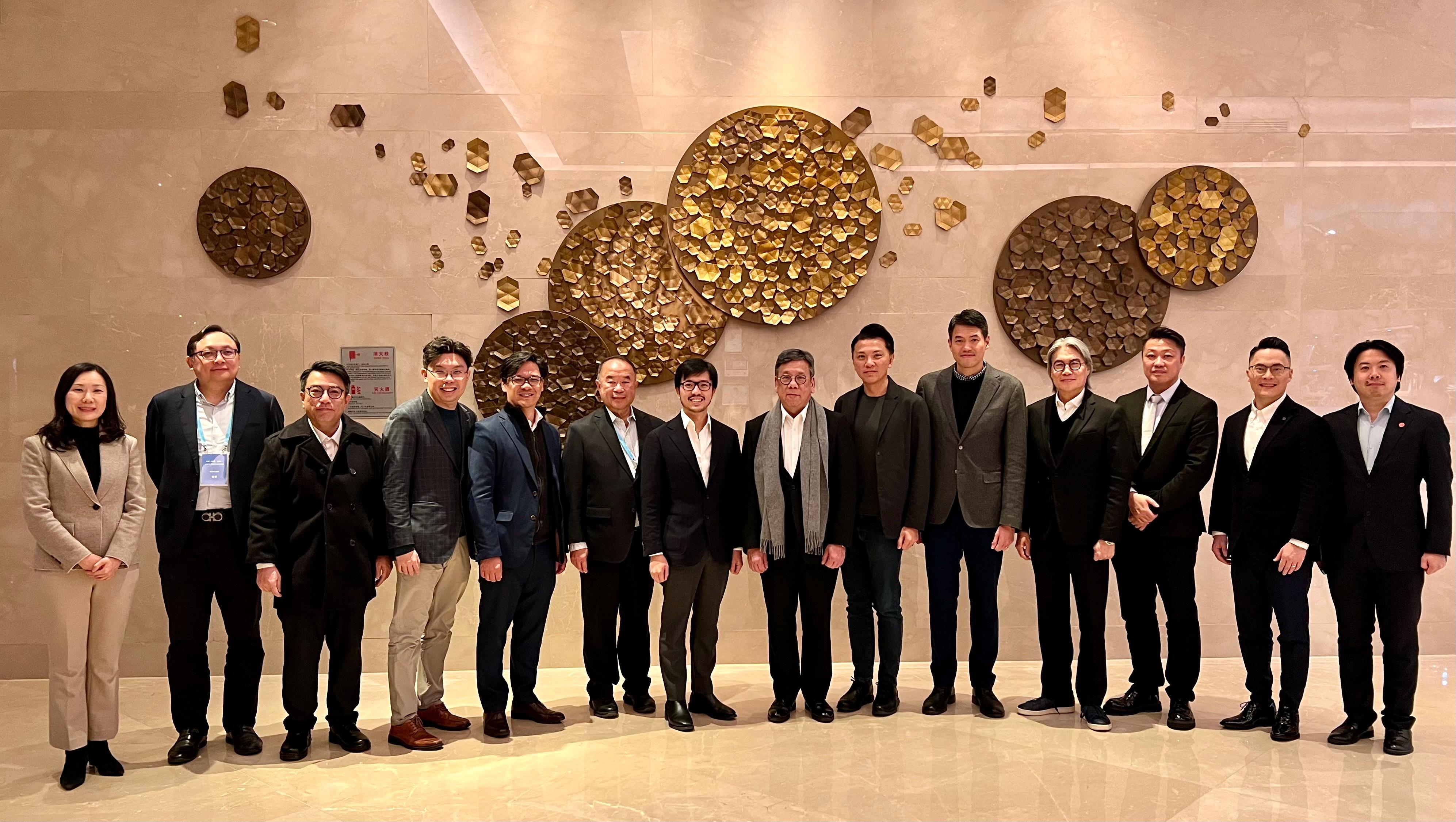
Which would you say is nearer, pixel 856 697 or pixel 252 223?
pixel 856 697

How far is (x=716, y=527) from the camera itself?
3973 millimetres

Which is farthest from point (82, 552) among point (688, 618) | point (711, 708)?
point (711, 708)

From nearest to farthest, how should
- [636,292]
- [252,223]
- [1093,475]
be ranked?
[1093,475]
[252,223]
[636,292]

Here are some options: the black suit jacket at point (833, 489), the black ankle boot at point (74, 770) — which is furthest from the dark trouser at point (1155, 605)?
the black ankle boot at point (74, 770)

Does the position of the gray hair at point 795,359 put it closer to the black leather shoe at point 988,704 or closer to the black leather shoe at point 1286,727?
the black leather shoe at point 988,704

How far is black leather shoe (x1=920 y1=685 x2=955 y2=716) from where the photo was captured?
4.08 m

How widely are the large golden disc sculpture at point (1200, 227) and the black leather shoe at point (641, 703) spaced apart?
3.25m

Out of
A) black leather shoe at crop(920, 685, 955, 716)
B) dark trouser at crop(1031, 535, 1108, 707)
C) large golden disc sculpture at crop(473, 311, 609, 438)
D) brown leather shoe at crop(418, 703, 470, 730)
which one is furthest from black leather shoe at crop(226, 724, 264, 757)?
dark trouser at crop(1031, 535, 1108, 707)

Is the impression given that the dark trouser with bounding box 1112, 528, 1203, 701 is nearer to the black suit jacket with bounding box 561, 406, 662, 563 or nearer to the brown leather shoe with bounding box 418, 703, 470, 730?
the black suit jacket with bounding box 561, 406, 662, 563

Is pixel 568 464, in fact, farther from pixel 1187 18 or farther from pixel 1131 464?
pixel 1187 18

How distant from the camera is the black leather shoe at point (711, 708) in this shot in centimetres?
402

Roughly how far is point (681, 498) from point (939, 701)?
1366 mm

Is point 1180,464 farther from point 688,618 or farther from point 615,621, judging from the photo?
point 615,621

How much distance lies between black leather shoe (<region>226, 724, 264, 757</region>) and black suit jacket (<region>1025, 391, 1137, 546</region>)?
316 centimetres
